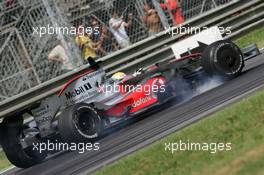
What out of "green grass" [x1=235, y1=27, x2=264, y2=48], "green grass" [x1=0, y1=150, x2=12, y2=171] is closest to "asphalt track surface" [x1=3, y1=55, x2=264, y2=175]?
"green grass" [x1=0, y1=150, x2=12, y2=171]

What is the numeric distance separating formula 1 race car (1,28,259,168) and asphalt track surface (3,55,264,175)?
236 millimetres

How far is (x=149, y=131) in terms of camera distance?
10.6 meters

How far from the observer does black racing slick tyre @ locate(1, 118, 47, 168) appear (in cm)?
1214

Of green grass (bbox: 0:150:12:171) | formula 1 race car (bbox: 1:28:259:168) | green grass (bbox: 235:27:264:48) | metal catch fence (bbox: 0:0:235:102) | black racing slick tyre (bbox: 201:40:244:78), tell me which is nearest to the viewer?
formula 1 race car (bbox: 1:28:259:168)

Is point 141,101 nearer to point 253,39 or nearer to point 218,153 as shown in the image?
point 218,153

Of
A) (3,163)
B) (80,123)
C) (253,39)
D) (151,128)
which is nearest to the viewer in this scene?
(151,128)

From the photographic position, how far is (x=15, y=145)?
12156 millimetres

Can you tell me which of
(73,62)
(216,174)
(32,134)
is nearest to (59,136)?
(32,134)

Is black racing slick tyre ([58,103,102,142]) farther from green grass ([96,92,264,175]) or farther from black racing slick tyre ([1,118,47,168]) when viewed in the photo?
green grass ([96,92,264,175])

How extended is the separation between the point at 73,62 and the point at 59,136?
3494 millimetres

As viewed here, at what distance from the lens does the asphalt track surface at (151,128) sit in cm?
988

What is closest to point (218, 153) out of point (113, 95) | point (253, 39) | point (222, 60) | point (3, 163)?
point (113, 95)

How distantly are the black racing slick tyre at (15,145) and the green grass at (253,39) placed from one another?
6854 mm

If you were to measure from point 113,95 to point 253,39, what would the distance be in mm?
6180
